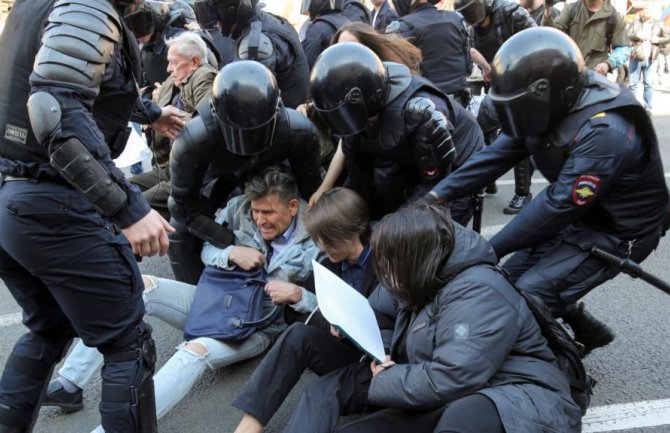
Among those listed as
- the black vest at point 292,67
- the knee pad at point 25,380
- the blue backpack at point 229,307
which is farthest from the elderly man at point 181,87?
the knee pad at point 25,380

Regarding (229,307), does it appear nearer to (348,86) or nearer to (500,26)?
(348,86)

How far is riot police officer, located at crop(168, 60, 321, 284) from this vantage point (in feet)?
8.95

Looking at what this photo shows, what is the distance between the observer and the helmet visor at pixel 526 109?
2158 mm

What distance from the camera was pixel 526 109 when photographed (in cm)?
219

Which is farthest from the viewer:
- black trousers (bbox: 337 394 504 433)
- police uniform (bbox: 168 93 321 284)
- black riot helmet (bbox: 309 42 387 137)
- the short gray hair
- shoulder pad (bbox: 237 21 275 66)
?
the short gray hair

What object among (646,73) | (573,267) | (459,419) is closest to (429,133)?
(573,267)

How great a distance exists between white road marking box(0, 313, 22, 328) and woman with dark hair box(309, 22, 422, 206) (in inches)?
72.3

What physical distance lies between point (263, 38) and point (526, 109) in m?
2.15

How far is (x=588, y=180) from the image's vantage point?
2160 mm

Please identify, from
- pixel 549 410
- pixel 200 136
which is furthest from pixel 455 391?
pixel 200 136

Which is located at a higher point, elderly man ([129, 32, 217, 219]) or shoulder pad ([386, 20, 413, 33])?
shoulder pad ([386, 20, 413, 33])

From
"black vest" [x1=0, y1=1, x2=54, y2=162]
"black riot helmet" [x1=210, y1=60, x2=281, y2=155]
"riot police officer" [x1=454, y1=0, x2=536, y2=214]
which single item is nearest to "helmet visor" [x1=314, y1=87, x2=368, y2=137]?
"black riot helmet" [x1=210, y1=60, x2=281, y2=155]

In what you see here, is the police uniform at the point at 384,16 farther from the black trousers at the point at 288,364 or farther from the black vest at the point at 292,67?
the black trousers at the point at 288,364

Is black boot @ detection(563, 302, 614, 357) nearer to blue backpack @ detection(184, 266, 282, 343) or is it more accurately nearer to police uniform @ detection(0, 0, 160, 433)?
blue backpack @ detection(184, 266, 282, 343)
